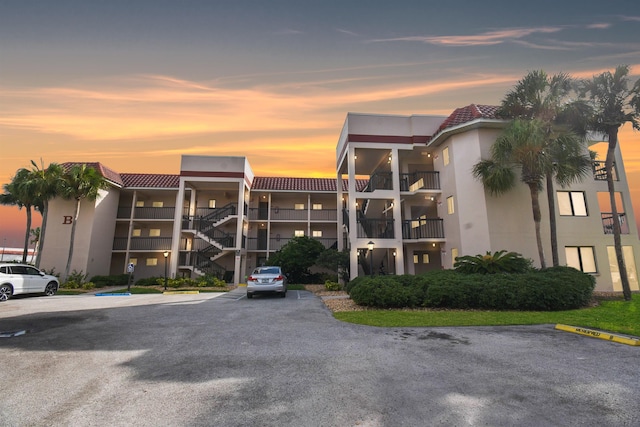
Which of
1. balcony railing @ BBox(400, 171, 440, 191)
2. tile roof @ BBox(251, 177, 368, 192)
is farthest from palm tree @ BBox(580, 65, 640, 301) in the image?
tile roof @ BBox(251, 177, 368, 192)

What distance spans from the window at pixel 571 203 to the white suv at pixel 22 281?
3018cm

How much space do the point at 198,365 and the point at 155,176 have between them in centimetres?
2782

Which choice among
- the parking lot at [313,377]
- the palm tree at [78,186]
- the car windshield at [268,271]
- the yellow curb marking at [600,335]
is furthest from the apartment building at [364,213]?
the parking lot at [313,377]

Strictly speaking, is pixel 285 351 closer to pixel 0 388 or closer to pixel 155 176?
pixel 0 388

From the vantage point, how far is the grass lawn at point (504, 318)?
844cm

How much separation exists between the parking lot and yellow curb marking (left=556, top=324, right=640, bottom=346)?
10.8 inches

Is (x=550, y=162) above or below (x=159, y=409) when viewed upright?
above

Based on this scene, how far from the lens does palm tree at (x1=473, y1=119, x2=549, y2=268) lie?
45.4ft

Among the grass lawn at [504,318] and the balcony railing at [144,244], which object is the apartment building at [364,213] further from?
the grass lawn at [504,318]

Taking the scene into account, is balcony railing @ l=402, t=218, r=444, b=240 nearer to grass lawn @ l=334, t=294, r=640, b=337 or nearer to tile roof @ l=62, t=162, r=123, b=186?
grass lawn @ l=334, t=294, r=640, b=337

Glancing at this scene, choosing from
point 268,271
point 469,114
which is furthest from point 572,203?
point 268,271

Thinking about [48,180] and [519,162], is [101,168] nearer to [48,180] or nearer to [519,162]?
[48,180]

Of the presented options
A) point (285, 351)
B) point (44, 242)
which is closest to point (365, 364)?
point (285, 351)

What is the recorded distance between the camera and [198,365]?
5.26 m
